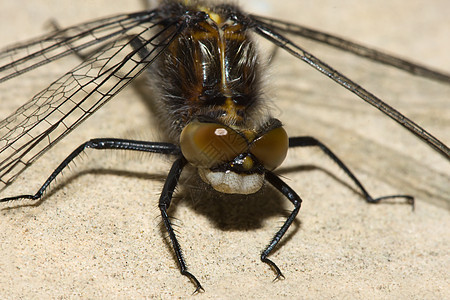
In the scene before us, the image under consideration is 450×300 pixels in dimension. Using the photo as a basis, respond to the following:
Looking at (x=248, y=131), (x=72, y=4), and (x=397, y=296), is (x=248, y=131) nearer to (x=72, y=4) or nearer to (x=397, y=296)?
(x=397, y=296)

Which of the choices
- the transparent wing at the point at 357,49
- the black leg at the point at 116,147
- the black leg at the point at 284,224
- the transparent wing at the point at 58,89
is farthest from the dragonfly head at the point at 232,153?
the transparent wing at the point at 357,49

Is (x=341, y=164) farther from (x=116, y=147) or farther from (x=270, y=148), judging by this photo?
(x=116, y=147)

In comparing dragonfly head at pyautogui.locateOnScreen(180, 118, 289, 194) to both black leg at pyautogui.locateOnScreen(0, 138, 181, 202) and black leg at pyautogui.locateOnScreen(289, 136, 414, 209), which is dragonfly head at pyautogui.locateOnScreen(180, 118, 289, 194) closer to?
black leg at pyautogui.locateOnScreen(0, 138, 181, 202)

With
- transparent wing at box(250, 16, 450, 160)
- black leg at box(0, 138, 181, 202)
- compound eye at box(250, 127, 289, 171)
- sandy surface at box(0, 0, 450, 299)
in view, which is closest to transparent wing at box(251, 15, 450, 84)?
transparent wing at box(250, 16, 450, 160)

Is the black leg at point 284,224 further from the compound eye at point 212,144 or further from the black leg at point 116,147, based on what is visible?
the black leg at point 116,147

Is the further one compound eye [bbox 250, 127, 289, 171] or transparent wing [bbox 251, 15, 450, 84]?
transparent wing [bbox 251, 15, 450, 84]

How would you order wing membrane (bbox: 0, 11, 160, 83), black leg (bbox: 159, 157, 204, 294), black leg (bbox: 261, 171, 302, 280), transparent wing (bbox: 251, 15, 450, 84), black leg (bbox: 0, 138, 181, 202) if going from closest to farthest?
black leg (bbox: 159, 157, 204, 294) < black leg (bbox: 261, 171, 302, 280) < black leg (bbox: 0, 138, 181, 202) < wing membrane (bbox: 0, 11, 160, 83) < transparent wing (bbox: 251, 15, 450, 84)
